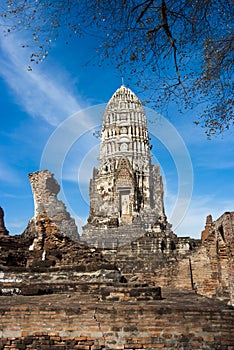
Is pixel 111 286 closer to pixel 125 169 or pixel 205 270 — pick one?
pixel 205 270

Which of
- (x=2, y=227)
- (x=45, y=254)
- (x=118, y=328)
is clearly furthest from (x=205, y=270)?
(x=118, y=328)

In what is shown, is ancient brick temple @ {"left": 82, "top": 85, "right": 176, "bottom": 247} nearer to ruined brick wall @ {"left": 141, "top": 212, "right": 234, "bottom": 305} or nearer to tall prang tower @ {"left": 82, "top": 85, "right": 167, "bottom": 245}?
tall prang tower @ {"left": 82, "top": 85, "right": 167, "bottom": 245}

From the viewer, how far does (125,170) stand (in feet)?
149

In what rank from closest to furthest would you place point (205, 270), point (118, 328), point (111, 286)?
1. point (118, 328)
2. point (111, 286)
3. point (205, 270)

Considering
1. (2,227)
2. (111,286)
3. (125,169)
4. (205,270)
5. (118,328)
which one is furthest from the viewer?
(125,169)

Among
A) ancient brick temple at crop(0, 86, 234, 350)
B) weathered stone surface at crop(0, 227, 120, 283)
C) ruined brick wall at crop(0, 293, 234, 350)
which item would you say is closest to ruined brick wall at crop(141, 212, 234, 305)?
ancient brick temple at crop(0, 86, 234, 350)

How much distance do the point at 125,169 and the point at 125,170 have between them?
16 centimetres

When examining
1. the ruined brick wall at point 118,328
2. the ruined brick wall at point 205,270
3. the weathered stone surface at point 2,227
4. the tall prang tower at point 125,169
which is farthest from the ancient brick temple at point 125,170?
the ruined brick wall at point 118,328

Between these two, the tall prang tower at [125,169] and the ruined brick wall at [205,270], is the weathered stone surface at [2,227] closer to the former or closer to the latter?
the ruined brick wall at [205,270]

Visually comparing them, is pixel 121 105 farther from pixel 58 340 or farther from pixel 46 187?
pixel 58 340

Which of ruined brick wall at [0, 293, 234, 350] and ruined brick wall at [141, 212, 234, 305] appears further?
ruined brick wall at [141, 212, 234, 305]

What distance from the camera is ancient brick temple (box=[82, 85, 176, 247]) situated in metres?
43.7

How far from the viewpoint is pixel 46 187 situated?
27.1 meters

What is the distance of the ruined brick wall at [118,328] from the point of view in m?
5.03
